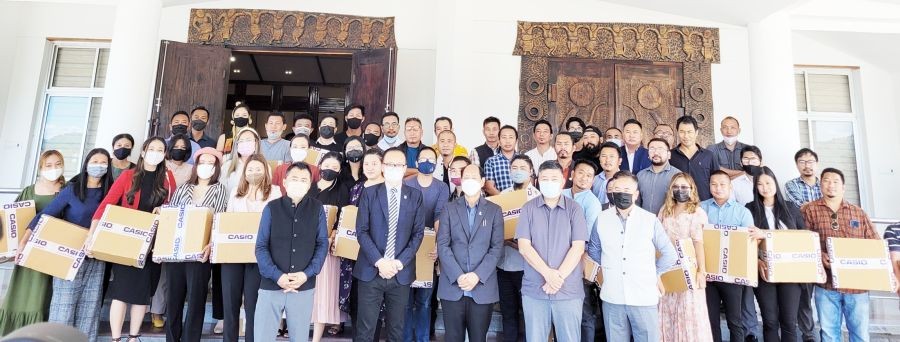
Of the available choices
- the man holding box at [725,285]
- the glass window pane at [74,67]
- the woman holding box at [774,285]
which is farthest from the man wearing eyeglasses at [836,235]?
the glass window pane at [74,67]

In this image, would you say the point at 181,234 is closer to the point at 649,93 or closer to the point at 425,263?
the point at 425,263

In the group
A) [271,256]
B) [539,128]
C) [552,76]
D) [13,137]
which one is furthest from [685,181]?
[13,137]

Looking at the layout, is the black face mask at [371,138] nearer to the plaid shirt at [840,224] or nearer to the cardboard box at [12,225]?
the cardboard box at [12,225]

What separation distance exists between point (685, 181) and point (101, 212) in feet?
13.1

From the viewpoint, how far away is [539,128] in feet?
14.6

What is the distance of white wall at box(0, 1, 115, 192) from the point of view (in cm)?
688

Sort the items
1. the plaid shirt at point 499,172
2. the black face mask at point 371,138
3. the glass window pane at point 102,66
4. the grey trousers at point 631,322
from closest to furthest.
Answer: the grey trousers at point 631,322 < the plaid shirt at point 499,172 < the black face mask at point 371,138 < the glass window pane at point 102,66

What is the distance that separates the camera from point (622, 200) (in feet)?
9.98

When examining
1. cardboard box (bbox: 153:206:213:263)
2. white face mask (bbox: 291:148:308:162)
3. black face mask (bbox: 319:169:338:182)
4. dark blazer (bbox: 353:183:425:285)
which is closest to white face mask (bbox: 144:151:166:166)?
cardboard box (bbox: 153:206:213:263)

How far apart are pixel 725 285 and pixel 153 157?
415 cm

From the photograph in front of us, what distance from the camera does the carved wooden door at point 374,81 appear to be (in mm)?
6445

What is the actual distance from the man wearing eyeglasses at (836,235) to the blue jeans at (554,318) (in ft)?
6.36

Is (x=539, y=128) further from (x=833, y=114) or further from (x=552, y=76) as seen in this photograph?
(x=833, y=114)

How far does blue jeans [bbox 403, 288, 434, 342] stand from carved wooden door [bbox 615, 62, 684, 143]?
433 cm
